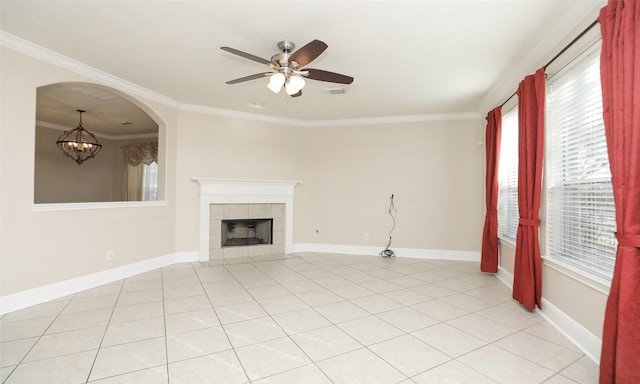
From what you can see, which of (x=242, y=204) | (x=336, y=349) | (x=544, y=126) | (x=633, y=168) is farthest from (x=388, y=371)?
(x=242, y=204)

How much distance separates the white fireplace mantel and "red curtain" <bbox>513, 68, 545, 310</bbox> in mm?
A: 3787

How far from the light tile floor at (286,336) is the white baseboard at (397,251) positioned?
1.37m

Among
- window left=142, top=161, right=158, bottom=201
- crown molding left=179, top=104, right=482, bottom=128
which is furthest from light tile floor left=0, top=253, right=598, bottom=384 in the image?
window left=142, top=161, right=158, bottom=201

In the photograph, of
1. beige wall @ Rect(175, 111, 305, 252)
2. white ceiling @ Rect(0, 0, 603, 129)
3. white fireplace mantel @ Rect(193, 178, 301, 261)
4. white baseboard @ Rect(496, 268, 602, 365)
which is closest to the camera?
white baseboard @ Rect(496, 268, 602, 365)

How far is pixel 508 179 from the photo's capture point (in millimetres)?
3988

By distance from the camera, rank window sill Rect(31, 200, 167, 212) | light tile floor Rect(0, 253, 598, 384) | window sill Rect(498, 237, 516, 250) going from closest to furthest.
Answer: light tile floor Rect(0, 253, 598, 384) → window sill Rect(31, 200, 167, 212) → window sill Rect(498, 237, 516, 250)

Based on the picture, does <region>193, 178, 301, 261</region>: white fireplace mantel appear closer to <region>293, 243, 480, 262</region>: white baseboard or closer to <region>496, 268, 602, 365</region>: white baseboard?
<region>293, 243, 480, 262</region>: white baseboard

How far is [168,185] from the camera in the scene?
4.75 m

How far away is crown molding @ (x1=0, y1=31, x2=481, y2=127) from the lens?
9.70ft

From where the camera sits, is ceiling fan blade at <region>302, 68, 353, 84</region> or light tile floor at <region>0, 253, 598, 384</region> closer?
light tile floor at <region>0, 253, 598, 384</region>

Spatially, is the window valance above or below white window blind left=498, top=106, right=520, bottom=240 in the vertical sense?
above

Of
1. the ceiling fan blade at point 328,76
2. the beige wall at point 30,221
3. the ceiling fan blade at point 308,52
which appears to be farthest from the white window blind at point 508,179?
the beige wall at point 30,221

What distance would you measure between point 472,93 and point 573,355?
3442 millimetres

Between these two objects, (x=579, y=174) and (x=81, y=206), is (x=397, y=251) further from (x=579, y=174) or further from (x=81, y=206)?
(x=81, y=206)
